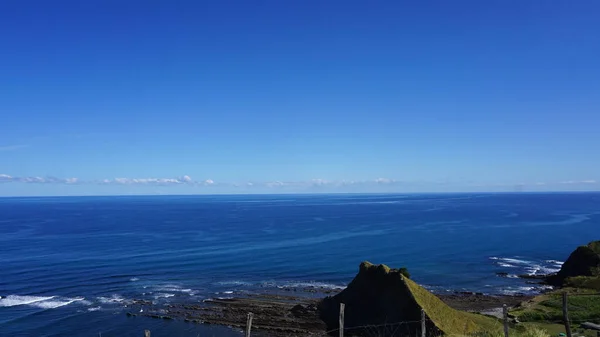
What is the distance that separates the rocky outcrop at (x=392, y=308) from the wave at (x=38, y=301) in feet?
92.7

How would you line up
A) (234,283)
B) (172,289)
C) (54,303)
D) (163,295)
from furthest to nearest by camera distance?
(234,283)
(172,289)
(163,295)
(54,303)

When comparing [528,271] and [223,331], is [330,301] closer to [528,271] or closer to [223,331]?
[223,331]

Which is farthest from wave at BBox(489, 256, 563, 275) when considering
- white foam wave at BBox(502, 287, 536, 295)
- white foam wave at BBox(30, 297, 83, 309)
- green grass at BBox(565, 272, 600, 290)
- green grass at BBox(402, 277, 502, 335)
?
white foam wave at BBox(30, 297, 83, 309)

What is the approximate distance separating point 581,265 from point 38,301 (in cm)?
6258

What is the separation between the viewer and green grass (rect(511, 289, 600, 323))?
32675 mm

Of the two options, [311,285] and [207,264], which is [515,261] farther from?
[207,264]

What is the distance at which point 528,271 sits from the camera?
60938mm

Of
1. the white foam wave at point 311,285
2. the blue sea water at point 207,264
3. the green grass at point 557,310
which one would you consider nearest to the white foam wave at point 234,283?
the blue sea water at point 207,264

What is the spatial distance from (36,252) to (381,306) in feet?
226

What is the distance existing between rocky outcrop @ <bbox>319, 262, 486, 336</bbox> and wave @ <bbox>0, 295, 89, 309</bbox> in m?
28.2

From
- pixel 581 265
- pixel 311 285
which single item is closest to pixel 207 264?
pixel 311 285

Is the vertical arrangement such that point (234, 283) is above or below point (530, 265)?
above

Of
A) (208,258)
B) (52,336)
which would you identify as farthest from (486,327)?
(208,258)

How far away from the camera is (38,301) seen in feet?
145
